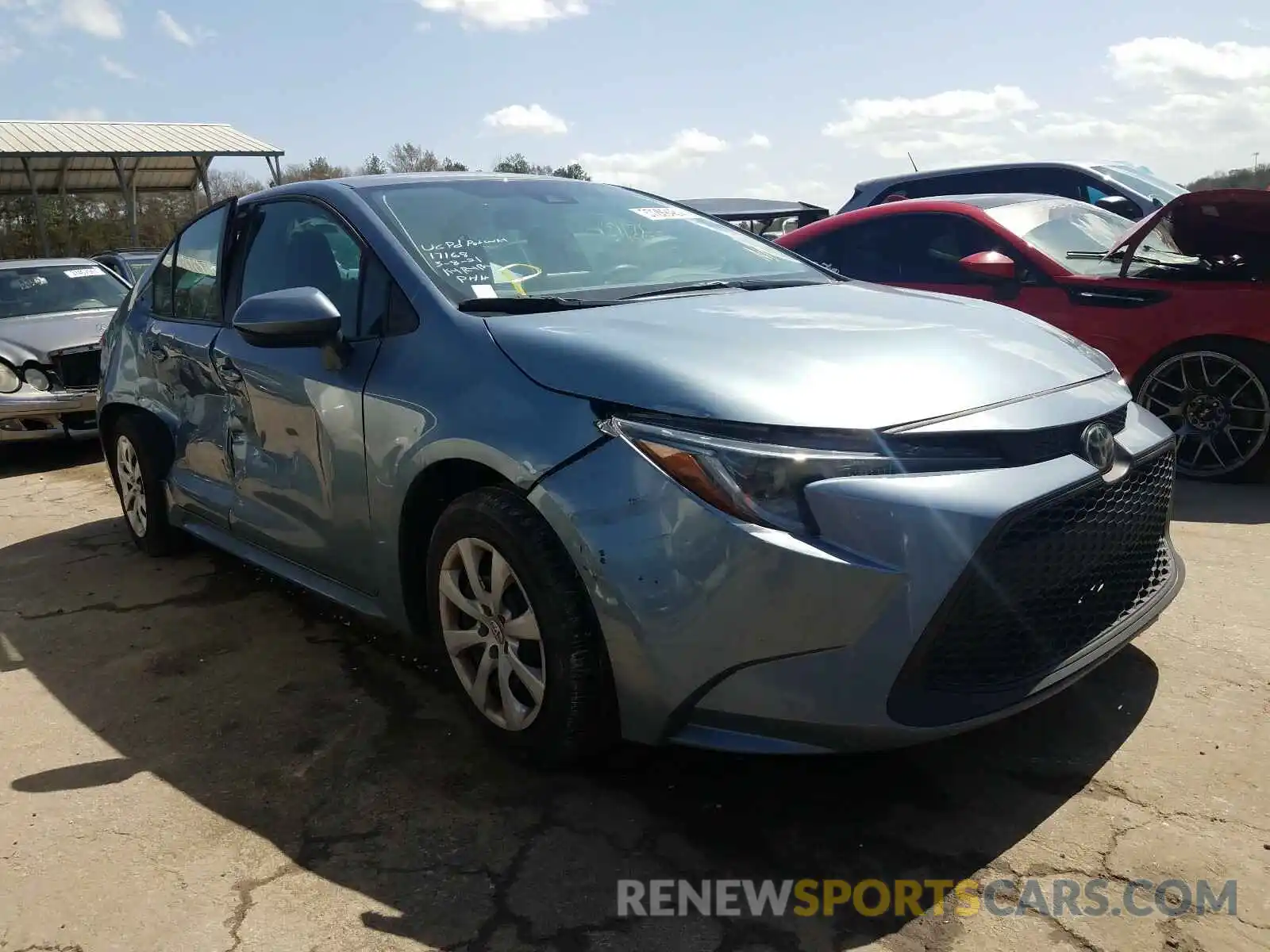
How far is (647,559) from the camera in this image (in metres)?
2.14

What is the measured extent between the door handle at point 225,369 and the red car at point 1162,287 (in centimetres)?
353

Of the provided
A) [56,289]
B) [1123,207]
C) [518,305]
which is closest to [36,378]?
[56,289]

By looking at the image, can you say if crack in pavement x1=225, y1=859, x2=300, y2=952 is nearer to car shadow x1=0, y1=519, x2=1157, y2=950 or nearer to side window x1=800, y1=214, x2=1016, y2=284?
car shadow x1=0, y1=519, x2=1157, y2=950

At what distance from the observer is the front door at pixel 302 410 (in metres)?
2.98

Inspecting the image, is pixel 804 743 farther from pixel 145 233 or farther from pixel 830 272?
pixel 145 233

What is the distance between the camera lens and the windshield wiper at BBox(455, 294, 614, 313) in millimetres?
2732

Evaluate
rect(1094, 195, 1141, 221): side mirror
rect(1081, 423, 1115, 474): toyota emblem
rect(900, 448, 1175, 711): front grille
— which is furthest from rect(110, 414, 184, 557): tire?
rect(1094, 195, 1141, 221): side mirror

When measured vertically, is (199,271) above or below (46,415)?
above

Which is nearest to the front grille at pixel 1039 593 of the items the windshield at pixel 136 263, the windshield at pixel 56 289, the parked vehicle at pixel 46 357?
the parked vehicle at pixel 46 357

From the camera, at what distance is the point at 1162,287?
200 inches

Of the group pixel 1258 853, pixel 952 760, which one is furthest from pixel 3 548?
pixel 1258 853

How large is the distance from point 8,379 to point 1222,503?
A: 7.33 metres

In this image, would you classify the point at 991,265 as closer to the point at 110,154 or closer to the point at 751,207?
the point at 751,207

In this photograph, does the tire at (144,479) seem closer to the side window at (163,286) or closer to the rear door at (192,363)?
the rear door at (192,363)
